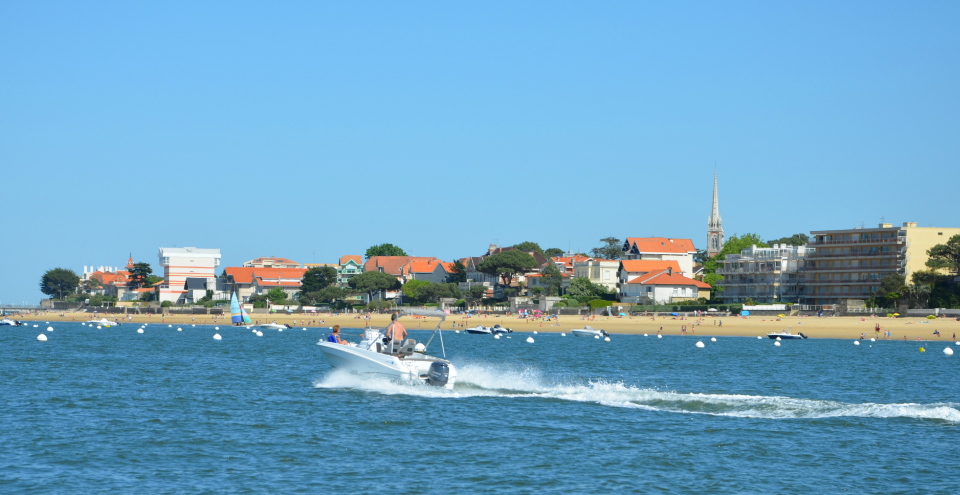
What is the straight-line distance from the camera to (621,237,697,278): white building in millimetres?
145750

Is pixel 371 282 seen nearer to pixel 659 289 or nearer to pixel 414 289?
pixel 414 289

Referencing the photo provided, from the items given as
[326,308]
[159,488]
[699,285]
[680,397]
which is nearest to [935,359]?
[680,397]

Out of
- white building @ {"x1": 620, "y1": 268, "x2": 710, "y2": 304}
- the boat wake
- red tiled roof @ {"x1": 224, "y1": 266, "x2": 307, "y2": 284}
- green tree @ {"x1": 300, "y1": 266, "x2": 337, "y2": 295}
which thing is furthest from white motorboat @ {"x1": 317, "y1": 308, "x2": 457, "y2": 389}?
red tiled roof @ {"x1": 224, "y1": 266, "x2": 307, "y2": 284}

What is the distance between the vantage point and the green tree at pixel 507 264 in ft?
448

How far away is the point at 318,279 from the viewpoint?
463 ft

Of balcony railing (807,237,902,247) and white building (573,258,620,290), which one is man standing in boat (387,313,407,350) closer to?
balcony railing (807,237,902,247)

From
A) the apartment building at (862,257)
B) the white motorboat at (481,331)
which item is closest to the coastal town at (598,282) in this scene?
the apartment building at (862,257)

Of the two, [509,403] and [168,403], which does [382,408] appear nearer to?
[509,403]

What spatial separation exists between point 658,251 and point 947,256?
4934 cm

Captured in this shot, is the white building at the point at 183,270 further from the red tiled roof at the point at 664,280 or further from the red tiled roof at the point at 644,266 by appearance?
the red tiled roof at the point at 664,280

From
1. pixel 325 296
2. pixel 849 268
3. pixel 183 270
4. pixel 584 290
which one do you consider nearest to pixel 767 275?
pixel 849 268

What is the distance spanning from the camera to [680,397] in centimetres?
2867

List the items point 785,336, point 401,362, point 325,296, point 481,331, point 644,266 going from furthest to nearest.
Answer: point 325,296 < point 644,266 < point 481,331 < point 785,336 < point 401,362

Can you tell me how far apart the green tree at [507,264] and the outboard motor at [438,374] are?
108 metres
